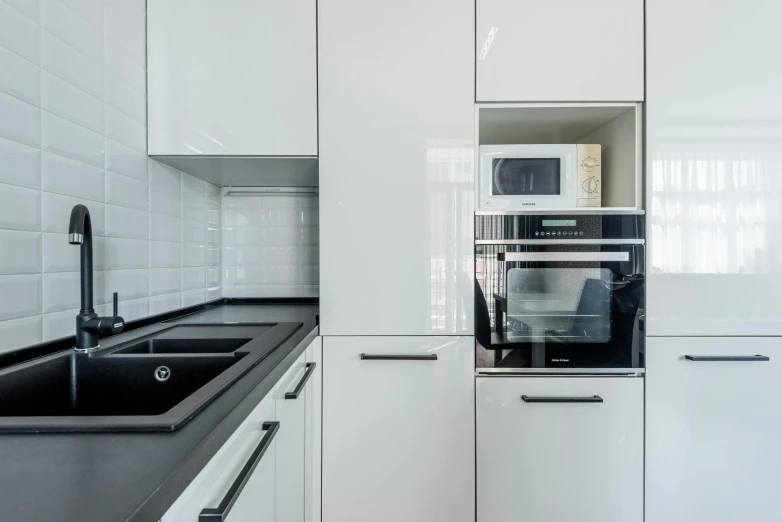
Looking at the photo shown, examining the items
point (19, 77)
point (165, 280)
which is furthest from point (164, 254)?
point (19, 77)

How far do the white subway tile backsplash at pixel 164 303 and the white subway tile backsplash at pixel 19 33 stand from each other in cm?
75

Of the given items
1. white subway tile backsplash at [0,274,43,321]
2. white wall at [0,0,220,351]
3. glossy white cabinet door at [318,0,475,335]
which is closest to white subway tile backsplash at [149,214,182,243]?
white wall at [0,0,220,351]

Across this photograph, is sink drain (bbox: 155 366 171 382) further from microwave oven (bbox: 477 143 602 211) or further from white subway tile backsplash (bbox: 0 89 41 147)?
microwave oven (bbox: 477 143 602 211)

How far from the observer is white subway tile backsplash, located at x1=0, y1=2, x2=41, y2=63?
2.62 feet

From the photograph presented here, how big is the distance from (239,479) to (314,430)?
72 cm

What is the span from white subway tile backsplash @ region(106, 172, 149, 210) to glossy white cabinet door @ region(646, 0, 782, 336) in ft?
5.60

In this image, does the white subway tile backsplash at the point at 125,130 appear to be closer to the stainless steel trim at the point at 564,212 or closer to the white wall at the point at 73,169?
the white wall at the point at 73,169

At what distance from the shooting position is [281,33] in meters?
1.30

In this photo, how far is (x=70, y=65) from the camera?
0.96 m

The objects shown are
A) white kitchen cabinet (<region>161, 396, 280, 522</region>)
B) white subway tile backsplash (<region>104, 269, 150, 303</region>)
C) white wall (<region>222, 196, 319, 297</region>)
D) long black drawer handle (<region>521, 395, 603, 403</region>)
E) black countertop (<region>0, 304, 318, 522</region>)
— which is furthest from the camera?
white wall (<region>222, 196, 319, 297</region>)

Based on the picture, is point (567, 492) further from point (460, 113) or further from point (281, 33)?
point (281, 33)

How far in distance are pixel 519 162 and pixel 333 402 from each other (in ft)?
3.47

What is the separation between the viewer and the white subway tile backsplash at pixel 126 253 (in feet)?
3.64

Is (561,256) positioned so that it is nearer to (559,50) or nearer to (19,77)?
(559,50)
